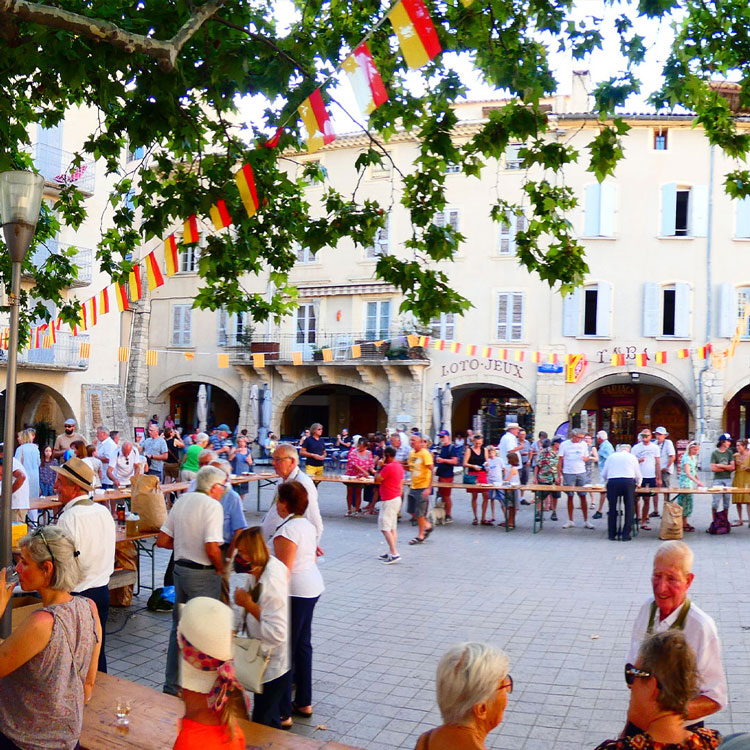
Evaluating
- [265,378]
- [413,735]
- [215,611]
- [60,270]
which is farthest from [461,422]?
[215,611]

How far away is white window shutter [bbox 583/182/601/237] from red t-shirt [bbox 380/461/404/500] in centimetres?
1736

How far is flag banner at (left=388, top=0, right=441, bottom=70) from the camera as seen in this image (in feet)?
14.9

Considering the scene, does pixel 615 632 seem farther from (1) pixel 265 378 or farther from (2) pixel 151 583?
(1) pixel 265 378

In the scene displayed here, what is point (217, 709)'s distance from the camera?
8.55 feet

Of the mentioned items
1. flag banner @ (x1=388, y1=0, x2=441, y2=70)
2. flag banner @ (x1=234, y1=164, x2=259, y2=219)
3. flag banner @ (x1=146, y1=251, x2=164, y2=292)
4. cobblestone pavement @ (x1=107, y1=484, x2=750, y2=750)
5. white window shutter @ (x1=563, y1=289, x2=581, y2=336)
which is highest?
white window shutter @ (x1=563, y1=289, x2=581, y2=336)

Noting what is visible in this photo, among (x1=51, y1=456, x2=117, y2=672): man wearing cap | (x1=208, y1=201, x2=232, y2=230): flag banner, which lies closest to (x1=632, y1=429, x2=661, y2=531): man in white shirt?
(x1=208, y1=201, x2=232, y2=230): flag banner

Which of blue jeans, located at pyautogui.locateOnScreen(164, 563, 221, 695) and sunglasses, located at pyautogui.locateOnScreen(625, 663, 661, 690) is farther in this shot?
blue jeans, located at pyautogui.locateOnScreen(164, 563, 221, 695)

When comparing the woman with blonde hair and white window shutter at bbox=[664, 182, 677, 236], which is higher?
white window shutter at bbox=[664, 182, 677, 236]

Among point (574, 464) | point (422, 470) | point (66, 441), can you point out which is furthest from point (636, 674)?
point (66, 441)

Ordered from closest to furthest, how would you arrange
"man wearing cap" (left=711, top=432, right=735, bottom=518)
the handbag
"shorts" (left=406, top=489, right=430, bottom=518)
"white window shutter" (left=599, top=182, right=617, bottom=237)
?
1. the handbag
2. "shorts" (left=406, top=489, right=430, bottom=518)
3. "man wearing cap" (left=711, top=432, right=735, bottom=518)
4. "white window shutter" (left=599, top=182, right=617, bottom=237)

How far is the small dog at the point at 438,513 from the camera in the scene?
45.2ft

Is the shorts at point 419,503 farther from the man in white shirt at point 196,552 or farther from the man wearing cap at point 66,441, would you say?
the man in white shirt at point 196,552

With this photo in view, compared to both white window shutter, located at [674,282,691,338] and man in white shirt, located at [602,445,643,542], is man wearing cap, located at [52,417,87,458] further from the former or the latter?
white window shutter, located at [674,282,691,338]

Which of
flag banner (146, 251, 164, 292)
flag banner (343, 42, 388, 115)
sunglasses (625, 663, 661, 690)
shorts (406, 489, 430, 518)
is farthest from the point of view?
shorts (406, 489, 430, 518)
